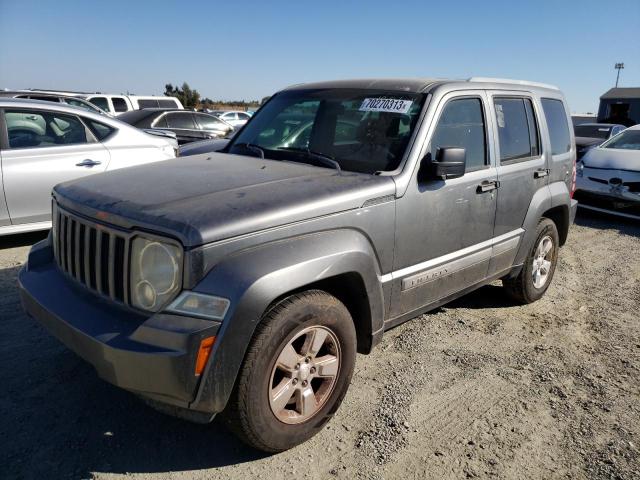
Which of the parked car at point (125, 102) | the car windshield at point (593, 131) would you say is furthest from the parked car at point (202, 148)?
the car windshield at point (593, 131)

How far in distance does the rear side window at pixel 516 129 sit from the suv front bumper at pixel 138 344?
2899 mm

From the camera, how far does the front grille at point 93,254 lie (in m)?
2.42

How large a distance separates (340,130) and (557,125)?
8.40 feet

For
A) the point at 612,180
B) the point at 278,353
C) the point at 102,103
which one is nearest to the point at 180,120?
the point at 102,103

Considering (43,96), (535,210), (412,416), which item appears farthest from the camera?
(43,96)

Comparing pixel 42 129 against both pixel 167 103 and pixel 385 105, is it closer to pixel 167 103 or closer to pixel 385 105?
pixel 385 105

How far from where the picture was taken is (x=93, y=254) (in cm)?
259

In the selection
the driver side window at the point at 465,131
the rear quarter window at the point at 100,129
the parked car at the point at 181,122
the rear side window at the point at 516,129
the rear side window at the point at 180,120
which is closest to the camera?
the driver side window at the point at 465,131

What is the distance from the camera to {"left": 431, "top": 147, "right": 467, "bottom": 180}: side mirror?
309 cm

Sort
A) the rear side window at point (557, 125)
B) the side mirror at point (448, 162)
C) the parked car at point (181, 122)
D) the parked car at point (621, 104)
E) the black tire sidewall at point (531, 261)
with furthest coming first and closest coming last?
the parked car at point (621, 104)
the parked car at point (181, 122)
the rear side window at point (557, 125)
the black tire sidewall at point (531, 261)
the side mirror at point (448, 162)

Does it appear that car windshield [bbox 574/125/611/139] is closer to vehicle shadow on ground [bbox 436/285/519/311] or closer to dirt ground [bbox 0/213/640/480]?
vehicle shadow on ground [bbox 436/285/519/311]

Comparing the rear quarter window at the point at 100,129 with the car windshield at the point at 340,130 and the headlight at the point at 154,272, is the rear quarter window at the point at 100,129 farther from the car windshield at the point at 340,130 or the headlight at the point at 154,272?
the headlight at the point at 154,272

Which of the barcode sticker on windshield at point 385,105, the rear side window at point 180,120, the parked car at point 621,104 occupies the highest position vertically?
the parked car at point 621,104

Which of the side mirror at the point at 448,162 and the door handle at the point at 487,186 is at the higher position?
the side mirror at the point at 448,162
